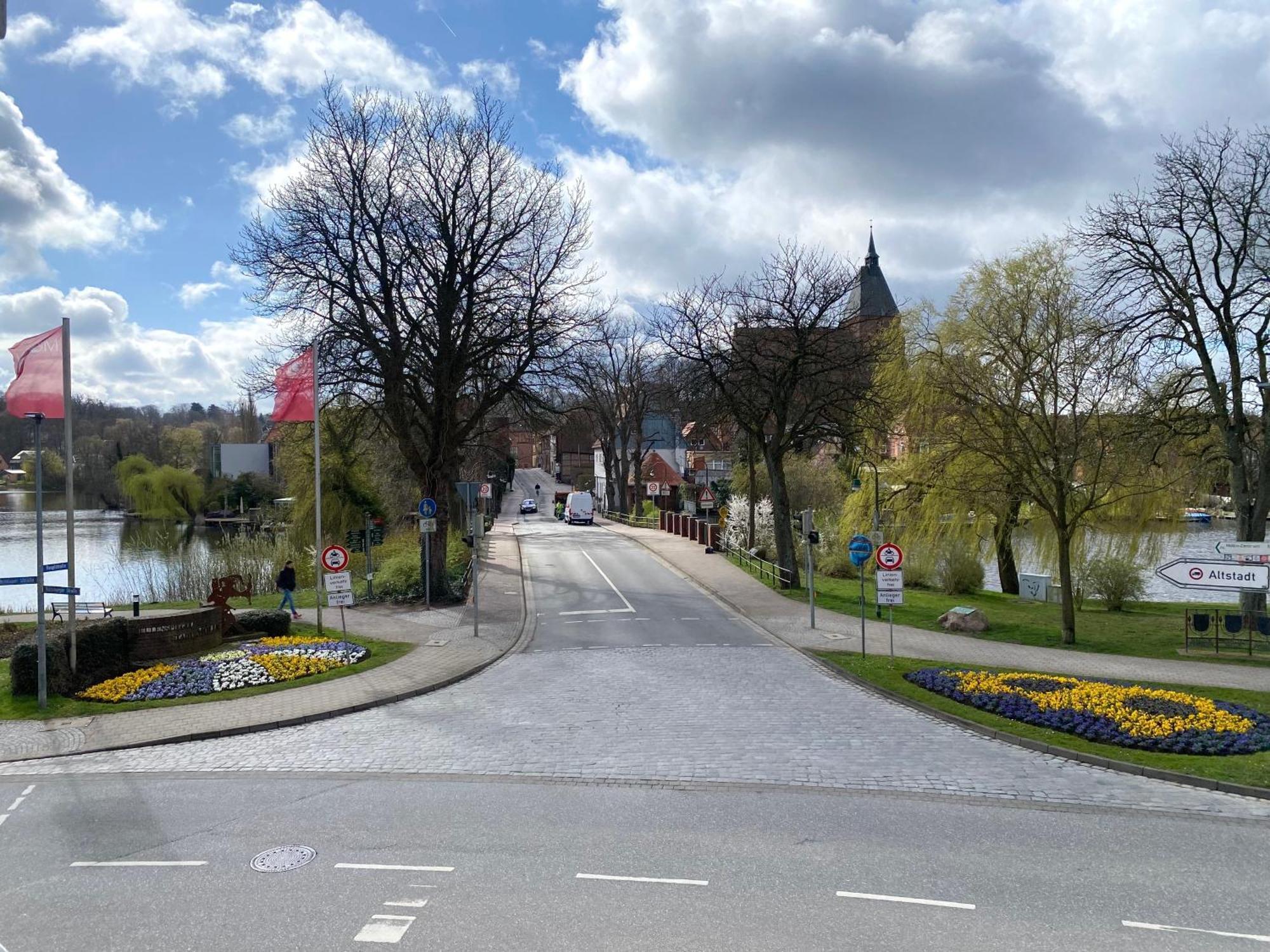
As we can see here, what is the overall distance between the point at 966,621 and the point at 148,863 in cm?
1817

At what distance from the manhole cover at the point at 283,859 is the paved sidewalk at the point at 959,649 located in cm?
1252

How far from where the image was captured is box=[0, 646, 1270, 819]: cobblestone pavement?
9.52 metres

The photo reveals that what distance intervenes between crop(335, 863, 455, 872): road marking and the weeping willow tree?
17.0m

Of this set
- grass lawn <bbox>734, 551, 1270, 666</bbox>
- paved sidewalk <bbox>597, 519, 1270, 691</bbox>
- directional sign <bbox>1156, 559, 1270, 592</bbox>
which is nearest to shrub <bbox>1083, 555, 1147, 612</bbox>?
grass lawn <bbox>734, 551, 1270, 666</bbox>

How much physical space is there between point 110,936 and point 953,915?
5.69 metres

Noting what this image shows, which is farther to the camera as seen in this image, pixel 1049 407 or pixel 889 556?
pixel 1049 407

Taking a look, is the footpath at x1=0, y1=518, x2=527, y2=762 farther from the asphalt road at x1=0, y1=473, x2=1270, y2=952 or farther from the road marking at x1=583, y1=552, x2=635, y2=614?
the road marking at x1=583, y1=552, x2=635, y2=614

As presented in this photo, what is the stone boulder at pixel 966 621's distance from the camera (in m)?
20.9

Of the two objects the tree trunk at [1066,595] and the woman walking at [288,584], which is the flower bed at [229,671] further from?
the tree trunk at [1066,595]

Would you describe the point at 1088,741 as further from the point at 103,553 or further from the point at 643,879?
the point at 103,553

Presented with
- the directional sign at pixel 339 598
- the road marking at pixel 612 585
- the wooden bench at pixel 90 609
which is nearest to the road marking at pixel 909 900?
the directional sign at pixel 339 598

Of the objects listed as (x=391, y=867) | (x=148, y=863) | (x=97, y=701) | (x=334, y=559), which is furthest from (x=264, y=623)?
(x=391, y=867)

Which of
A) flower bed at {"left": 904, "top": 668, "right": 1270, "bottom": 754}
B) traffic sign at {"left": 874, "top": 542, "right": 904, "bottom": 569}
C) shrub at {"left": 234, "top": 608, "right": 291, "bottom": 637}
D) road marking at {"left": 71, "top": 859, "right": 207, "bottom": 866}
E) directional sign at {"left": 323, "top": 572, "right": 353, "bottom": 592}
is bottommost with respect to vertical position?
flower bed at {"left": 904, "top": 668, "right": 1270, "bottom": 754}

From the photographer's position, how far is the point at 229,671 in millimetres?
15094
